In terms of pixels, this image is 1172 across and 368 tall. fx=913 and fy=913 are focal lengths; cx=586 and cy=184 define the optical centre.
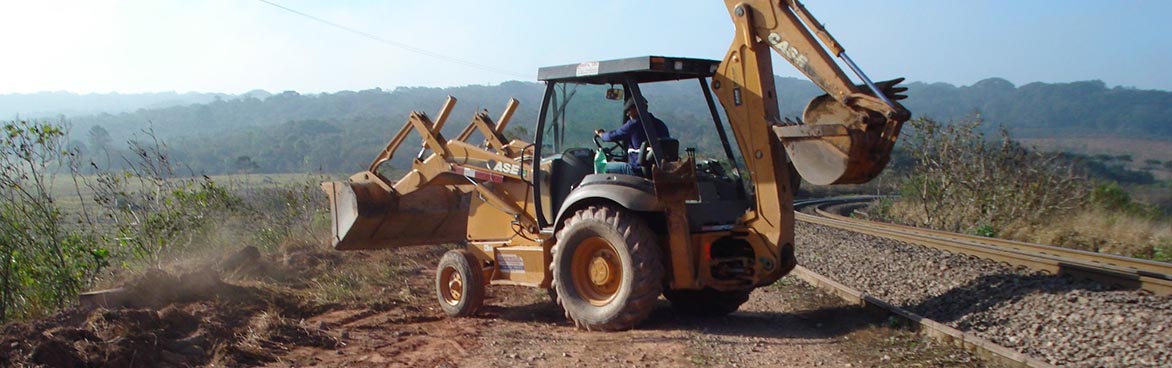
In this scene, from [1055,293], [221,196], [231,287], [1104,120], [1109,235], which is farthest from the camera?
[1104,120]

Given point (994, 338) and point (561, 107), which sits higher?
point (561, 107)

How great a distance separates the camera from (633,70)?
7621mm

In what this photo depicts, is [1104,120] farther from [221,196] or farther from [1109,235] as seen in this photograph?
[221,196]

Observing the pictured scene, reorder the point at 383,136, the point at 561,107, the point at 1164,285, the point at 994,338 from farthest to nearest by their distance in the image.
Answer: the point at 383,136 → the point at 561,107 → the point at 1164,285 → the point at 994,338

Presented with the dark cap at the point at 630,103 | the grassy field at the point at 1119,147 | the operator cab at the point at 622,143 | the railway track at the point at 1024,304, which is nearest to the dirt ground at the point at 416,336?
the railway track at the point at 1024,304

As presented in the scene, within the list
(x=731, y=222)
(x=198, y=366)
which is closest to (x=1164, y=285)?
(x=731, y=222)

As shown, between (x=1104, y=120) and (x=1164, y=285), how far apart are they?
123488 mm

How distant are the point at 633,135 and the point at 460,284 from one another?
98.9 inches

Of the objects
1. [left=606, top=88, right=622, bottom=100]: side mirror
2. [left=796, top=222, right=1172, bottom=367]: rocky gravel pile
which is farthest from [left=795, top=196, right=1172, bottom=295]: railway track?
[left=606, top=88, right=622, bottom=100]: side mirror

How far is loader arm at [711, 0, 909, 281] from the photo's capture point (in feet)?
21.7

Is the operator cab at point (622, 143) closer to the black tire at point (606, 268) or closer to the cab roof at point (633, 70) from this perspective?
the cab roof at point (633, 70)

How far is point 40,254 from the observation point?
1002 centimetres

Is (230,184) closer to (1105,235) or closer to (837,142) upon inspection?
(837,142)

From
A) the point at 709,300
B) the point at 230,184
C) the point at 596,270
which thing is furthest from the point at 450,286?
the point at 230,184
